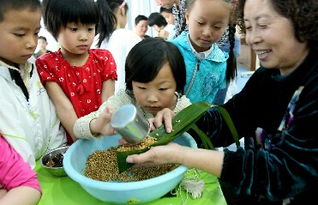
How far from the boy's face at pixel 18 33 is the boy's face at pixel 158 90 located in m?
0.38

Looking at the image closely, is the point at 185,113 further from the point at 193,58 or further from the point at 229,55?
the point at 229,55

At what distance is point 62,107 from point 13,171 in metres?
0.35

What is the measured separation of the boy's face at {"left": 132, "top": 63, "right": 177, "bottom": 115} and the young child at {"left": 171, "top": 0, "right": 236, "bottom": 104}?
366mm

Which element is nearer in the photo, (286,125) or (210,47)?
(286,125)

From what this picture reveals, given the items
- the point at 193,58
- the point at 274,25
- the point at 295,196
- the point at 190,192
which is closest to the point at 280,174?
the point at 295,196

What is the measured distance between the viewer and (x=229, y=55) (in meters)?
1.57

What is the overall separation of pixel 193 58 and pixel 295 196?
81 cm

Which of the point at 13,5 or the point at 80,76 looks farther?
the point at 80,76

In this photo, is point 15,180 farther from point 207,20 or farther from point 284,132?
point 207,20

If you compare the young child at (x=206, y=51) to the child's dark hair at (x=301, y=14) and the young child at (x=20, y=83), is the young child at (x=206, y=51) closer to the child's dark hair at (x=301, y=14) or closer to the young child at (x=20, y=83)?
the child's dark hair at (x=301, y=14)

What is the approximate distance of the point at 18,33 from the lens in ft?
3.14

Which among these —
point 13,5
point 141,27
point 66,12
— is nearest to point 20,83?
point 13,5

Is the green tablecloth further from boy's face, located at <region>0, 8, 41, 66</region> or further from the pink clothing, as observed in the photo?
boy's face, located at <region>0, 8, 41, 66</region>

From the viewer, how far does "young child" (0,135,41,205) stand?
821 millimetres
